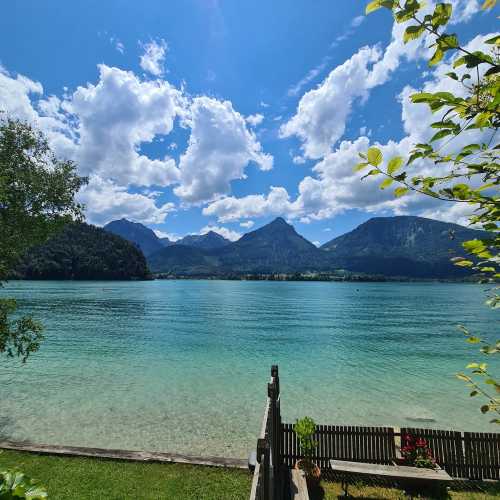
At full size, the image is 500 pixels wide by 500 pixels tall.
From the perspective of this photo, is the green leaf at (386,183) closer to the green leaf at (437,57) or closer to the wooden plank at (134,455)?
the green leaf at (437,57)

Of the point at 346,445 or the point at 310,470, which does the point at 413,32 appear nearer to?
the point at 310,470

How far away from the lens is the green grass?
31.3 feet

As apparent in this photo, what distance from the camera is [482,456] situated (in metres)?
10.9

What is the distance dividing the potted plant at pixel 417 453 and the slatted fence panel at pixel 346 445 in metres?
0.65

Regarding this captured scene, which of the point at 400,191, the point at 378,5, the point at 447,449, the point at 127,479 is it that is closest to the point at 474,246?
the point at 400,191

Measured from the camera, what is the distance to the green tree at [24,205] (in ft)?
47.7

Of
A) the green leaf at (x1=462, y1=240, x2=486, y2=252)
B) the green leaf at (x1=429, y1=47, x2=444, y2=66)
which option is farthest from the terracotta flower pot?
the green leaf at (x1=429, y1=47, x2=444, y2=66)

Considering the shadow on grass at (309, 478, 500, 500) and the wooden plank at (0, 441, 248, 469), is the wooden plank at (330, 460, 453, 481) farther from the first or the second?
the wooden plank at (0, 441, 248, 469)

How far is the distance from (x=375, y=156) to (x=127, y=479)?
41.3 ft

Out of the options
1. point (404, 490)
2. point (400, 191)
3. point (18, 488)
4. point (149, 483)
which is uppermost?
point (400, 191)

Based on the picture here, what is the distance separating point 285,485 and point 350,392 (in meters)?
15.1

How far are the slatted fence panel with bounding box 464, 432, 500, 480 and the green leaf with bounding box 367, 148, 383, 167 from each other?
13.3 m

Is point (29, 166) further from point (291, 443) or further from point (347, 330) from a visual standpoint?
point (347, 330)

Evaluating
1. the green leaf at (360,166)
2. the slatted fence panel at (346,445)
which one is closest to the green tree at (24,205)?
the slatted fence panel at (346,445)
